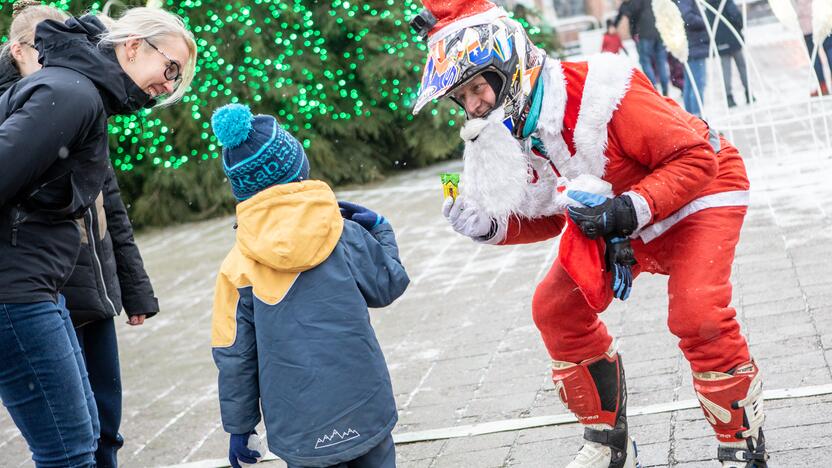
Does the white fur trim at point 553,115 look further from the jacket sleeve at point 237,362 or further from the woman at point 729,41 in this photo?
the woman at point 729,41

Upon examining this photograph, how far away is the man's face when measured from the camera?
10.9ft

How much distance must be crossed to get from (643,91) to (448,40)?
2.16ft

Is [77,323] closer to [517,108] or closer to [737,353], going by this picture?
[517,108]

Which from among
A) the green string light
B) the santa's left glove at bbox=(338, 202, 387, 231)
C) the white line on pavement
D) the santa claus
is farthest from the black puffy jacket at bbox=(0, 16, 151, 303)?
the green string light

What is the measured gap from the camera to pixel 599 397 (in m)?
3.62

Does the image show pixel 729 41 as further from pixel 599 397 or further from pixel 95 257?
pixel 95 257

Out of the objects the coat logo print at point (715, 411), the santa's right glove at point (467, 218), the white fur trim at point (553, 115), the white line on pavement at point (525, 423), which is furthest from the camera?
the white line on pavement at point (525, 423)

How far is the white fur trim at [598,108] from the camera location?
3.29 m

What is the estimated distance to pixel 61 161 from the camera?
302 centimetres

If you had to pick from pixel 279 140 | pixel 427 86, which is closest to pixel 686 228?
pixel 427 86

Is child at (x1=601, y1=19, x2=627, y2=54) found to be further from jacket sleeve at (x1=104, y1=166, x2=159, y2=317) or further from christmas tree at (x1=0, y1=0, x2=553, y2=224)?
jacket sleeve at (x1=104, y1=166, x2=159, y2=317)

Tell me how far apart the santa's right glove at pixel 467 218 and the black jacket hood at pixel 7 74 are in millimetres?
1606

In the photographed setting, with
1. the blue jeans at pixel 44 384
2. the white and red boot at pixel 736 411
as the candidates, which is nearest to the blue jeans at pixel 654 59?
the white and red boot at pixel 736 411

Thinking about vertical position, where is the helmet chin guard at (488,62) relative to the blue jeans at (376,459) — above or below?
above
